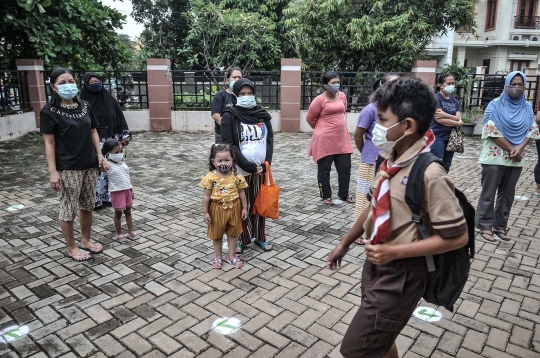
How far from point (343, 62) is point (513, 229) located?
1083 cm

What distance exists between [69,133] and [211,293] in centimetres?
196

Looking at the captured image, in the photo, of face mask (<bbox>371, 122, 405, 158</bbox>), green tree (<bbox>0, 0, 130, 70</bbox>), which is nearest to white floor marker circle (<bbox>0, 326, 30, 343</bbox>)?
face mask (<bbox>371, 122, 405, 158</bbox>)

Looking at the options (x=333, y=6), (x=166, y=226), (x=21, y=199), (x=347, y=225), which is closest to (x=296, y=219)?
(x=347, y=225)

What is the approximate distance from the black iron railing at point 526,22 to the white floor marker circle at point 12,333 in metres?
31.3

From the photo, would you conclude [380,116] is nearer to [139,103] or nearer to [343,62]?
[139,103]

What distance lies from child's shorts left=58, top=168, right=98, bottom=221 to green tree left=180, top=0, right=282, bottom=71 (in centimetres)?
1445

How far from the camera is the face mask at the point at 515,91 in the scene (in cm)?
432

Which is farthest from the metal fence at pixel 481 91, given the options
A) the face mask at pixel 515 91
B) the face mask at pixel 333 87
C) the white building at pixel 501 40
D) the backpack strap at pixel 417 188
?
the white building at pixel 501 40

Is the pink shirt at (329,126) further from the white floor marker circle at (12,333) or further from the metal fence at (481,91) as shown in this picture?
the metal fence at (481,91)

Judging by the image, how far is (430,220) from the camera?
69.0 inches

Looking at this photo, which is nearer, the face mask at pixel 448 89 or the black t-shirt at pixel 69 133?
the black t-shirt at pixel 69 133

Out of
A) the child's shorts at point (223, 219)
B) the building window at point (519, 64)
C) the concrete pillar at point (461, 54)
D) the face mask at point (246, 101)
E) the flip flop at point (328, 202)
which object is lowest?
the flip flop at point (328, 202)

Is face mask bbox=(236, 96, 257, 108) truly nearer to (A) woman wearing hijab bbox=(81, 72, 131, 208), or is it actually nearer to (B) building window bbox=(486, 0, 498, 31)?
(A) woman wearing hijab bbox=(81, 72, 131, 208)

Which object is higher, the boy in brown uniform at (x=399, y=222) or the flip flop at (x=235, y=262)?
the boy in brown uniform at (x=399, y=222)
